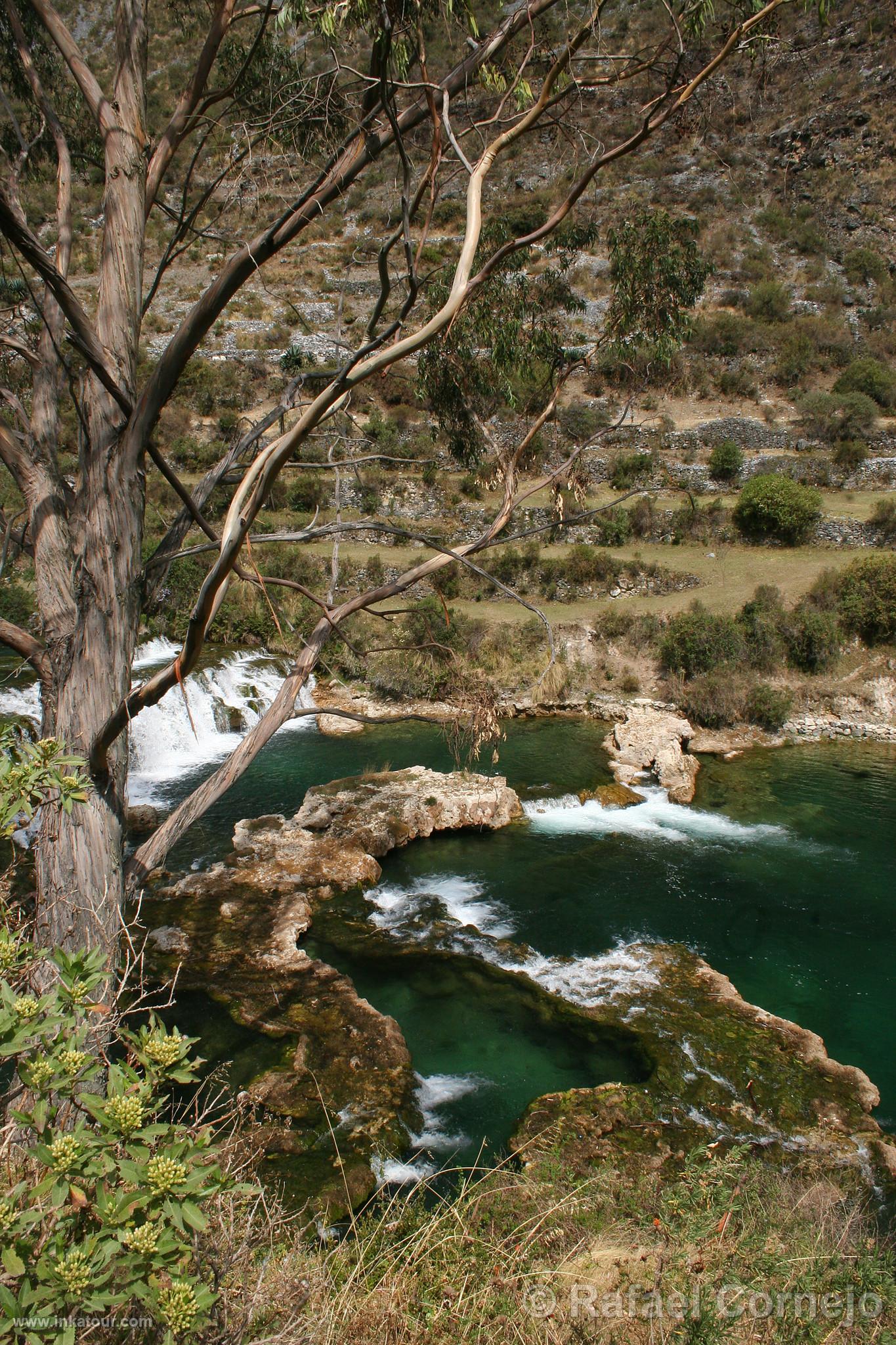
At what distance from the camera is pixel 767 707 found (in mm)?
12844

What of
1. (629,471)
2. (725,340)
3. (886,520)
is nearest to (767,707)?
(886,520)

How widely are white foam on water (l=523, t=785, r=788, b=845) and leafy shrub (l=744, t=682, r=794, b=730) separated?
3897mm

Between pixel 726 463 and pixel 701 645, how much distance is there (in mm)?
9747

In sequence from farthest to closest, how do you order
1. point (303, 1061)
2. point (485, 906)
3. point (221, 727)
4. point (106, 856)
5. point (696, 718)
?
point (696, 718) < point (221, 727) < point (485, 906) < point (303, 1061) < point (106, 856)

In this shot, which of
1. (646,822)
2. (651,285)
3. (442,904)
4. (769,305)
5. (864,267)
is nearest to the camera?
(651,285)

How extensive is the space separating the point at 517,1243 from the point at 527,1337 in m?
0.56

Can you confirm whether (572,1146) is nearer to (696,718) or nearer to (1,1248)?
(1,1248)

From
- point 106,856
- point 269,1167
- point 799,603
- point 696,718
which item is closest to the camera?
point 106,856

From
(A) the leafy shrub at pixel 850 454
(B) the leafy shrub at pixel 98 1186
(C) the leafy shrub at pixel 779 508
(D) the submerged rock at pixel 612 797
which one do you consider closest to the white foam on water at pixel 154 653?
(D) the submerged rock at pixel 612 797

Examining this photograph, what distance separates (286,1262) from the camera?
6.40 ft

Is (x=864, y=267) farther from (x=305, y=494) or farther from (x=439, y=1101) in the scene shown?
(x=439, y=1101)

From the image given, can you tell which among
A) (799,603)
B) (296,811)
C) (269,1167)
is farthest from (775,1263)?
(799,603)

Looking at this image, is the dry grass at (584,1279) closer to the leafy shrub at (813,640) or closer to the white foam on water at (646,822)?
the white foam on water at (646,822)

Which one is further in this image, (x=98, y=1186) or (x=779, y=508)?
(x=779, y=508)
